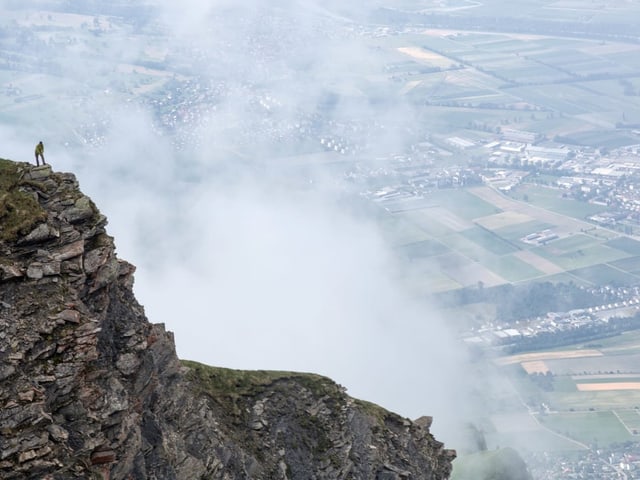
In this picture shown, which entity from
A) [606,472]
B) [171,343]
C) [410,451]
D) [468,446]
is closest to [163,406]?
[171,343]

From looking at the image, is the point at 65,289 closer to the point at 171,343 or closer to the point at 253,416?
the point at 171,343

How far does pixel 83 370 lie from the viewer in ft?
138

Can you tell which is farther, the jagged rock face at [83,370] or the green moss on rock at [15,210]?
the green moss on rock at [15,210]

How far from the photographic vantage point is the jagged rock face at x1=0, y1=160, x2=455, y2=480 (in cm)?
3928

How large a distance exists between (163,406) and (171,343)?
3.47 meters

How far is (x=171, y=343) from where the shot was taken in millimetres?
53719

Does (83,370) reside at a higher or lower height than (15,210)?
lower

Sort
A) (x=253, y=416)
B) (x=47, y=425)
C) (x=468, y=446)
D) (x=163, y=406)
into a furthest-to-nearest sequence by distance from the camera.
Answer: (x=468, y=446), (x=253, y=416), (x=163, y=406), (x=47, y=425)

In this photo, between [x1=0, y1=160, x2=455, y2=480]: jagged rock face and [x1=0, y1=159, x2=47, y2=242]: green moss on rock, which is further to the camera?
[x1=0, y1=159, x2=47, y2=242]: green moss on rock

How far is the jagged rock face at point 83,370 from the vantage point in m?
39.3

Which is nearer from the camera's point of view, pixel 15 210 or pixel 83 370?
pixel 83 370

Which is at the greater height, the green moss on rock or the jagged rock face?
the green moss on rock

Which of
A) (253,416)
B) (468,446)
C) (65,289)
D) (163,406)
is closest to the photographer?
(65,289)

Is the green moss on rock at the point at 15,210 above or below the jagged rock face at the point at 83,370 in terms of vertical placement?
above
